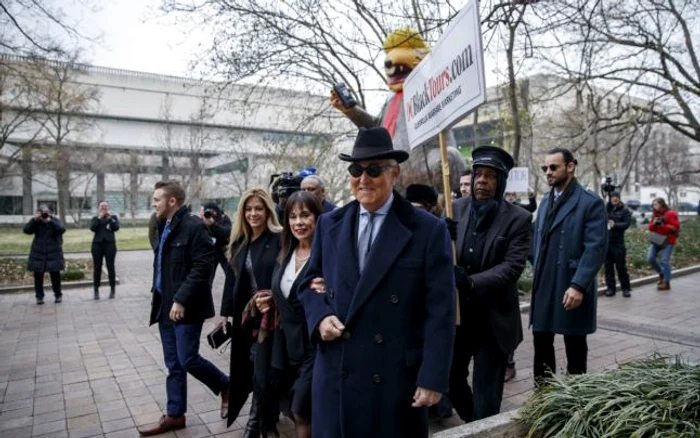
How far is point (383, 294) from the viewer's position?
7.36 ft

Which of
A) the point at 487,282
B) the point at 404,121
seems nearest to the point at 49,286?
the point at 404,121

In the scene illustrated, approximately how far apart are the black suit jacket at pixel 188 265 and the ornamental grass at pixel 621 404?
2532 mm

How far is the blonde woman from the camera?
3.96 metres

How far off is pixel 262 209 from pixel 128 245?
25.0 metres

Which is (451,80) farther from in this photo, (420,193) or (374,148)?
(420,193)

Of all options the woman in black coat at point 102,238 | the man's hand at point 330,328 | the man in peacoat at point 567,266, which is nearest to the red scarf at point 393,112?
the man in peacoat at point 567,266

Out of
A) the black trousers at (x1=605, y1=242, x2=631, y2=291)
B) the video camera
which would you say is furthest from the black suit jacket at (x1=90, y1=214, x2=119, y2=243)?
the black trousers at (x1=605, y1=242, x2=631, y2=291)

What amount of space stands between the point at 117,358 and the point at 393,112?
4.43 metres

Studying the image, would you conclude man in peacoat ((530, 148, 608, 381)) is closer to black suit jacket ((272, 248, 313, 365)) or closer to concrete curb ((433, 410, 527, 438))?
concrete curb ((433, 410, 527, 438))

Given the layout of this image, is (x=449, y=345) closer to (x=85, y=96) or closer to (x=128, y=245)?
(x=128, y=245)

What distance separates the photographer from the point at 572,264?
13.1 ft

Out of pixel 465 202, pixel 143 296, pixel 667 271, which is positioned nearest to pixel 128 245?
pixel 143 296

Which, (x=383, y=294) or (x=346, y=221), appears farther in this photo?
(x=346, y=221)

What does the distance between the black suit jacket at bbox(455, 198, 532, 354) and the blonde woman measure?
151cm
